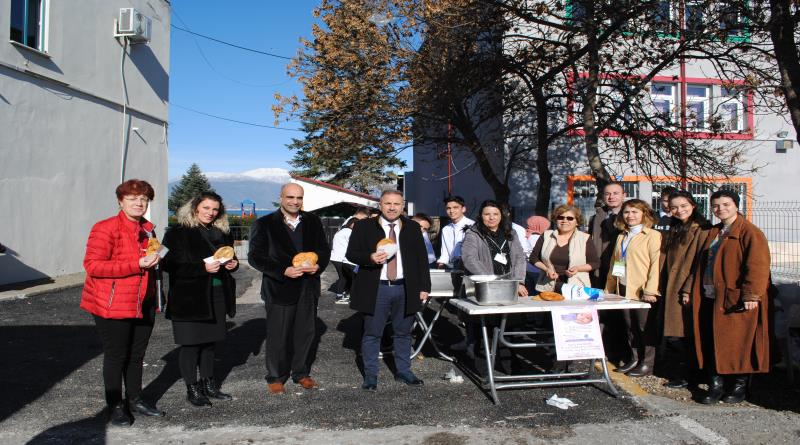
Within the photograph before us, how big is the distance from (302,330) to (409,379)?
1.05 metres

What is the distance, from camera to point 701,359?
5348 mm

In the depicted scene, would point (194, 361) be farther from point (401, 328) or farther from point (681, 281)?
point (681, 281)

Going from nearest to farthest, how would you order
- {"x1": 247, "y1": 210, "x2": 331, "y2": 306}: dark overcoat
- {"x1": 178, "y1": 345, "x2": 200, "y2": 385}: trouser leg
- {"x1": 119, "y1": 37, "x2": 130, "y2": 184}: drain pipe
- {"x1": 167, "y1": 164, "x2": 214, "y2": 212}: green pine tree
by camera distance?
{"x1": 178, "y1": 345, "x2": 200, "y2": 385}: trouser leg < {"x1": 247, "y1": 210, "x2": 331, "y2": 306}: dark overcoat < {"x1": 119, "y1": 37, "x2": 130, "y2": 184}: drain pipe < {"x1": 167, "y1": 164, "x2": 214, "y2": 212}: green pine tree

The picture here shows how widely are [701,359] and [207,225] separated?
419 centimetres

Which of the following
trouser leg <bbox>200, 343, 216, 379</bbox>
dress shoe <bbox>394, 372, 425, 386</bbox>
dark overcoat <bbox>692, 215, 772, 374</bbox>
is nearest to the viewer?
dark overcoat <bbox>692, 215, 772, 374</bbox>

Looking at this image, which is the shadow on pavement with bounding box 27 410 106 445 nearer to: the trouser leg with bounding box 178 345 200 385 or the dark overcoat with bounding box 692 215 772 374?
the trouser leg with bounding box 178 345 200 385

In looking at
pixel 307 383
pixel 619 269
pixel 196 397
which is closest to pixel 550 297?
pixel 619 269

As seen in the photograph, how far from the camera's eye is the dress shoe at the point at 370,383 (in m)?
5.60

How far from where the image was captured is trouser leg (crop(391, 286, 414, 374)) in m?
5.69

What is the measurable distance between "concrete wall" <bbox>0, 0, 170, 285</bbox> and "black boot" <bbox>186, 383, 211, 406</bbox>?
934 centimetres

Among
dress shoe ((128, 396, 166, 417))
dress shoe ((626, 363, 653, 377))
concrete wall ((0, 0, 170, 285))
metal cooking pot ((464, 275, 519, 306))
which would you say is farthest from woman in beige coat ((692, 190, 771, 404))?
concrete wall ((0, 0, 170, 285))

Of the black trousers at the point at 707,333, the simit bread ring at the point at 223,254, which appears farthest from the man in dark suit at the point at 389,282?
the black trousers at the point at 707,333

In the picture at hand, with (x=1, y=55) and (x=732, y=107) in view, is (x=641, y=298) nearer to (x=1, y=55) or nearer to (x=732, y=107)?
(x=1, y=55)

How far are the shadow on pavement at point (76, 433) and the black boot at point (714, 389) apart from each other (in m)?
4.52
